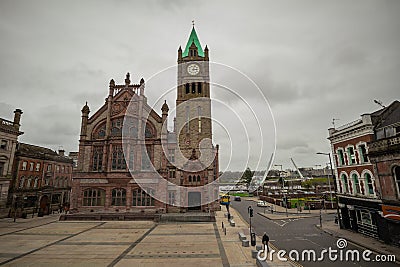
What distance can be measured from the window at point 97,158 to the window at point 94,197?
Answer: 146 inches

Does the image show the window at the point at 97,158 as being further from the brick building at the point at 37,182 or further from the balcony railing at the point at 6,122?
the balcony railing at the point at 6,122

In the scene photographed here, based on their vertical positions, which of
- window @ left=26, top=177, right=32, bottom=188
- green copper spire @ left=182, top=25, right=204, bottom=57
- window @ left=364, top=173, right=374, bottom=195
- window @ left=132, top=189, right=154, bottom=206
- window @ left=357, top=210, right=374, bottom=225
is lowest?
window @ left=357, top=210, right=374, bottom=225

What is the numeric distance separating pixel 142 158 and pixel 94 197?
1011 centimetres

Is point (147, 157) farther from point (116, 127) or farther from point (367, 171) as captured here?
point (367, 171)

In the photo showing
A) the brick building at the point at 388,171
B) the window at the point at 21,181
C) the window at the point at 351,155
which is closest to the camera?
the brick building at the point at 388,171

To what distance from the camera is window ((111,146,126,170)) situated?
39.0m

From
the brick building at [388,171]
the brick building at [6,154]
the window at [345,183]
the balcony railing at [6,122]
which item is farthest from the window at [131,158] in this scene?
the brick building at [388,171]

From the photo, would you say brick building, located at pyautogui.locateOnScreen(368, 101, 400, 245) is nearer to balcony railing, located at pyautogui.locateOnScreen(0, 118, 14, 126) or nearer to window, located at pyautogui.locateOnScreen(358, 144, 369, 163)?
window, located at pyautogui.locateOnScreen(358, 144, 369, 163)

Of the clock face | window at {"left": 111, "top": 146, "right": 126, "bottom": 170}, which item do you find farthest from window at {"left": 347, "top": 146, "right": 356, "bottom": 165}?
window at {"left": 111, "top": 146, "right": 126, "bottom": 170}

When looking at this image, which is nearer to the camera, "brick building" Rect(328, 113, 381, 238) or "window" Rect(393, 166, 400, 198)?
"window" Rect(393, 166, 400, 198)

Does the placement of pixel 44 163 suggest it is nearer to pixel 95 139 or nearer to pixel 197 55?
pixel 95 139

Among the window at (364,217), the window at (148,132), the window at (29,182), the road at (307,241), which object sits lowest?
the road at (307,241)

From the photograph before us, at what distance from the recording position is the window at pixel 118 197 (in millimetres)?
37969

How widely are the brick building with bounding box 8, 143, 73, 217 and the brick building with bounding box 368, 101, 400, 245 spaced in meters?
50.6
